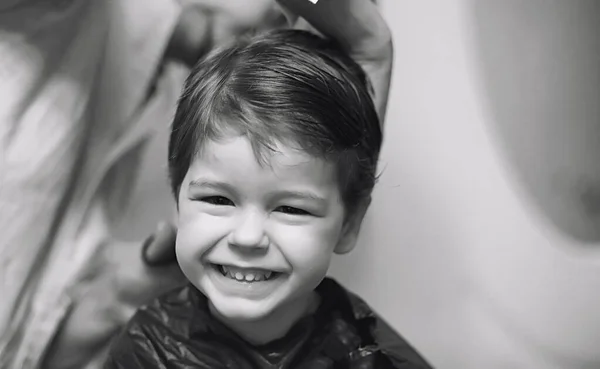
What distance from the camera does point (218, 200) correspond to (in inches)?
29.2

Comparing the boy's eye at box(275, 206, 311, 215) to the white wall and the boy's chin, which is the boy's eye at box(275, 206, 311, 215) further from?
the white wall

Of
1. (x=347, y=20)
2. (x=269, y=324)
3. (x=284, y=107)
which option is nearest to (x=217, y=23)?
(x=347, y=20)

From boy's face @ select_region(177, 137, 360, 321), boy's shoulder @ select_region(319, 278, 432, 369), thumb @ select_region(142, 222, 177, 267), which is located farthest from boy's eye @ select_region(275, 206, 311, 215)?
thumb @ select_region(142, 222, 177, 267)

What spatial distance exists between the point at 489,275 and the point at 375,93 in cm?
35

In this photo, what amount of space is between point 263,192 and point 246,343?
0.74 ft

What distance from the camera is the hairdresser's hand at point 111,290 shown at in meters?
0.97

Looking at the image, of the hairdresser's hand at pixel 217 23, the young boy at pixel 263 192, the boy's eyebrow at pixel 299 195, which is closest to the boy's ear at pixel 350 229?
the young boy at pixel 263 192

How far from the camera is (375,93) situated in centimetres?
93

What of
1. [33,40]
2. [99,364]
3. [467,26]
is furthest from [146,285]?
[467,26]

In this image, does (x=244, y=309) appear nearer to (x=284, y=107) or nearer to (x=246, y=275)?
(x=246, y=275)

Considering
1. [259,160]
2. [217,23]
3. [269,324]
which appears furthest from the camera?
[217,23]

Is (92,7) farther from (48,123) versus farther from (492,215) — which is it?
(492,215)

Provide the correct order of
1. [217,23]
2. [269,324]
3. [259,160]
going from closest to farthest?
[259,160] → [269,324] → [217,23]

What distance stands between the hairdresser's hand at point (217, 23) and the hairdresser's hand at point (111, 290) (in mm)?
262
